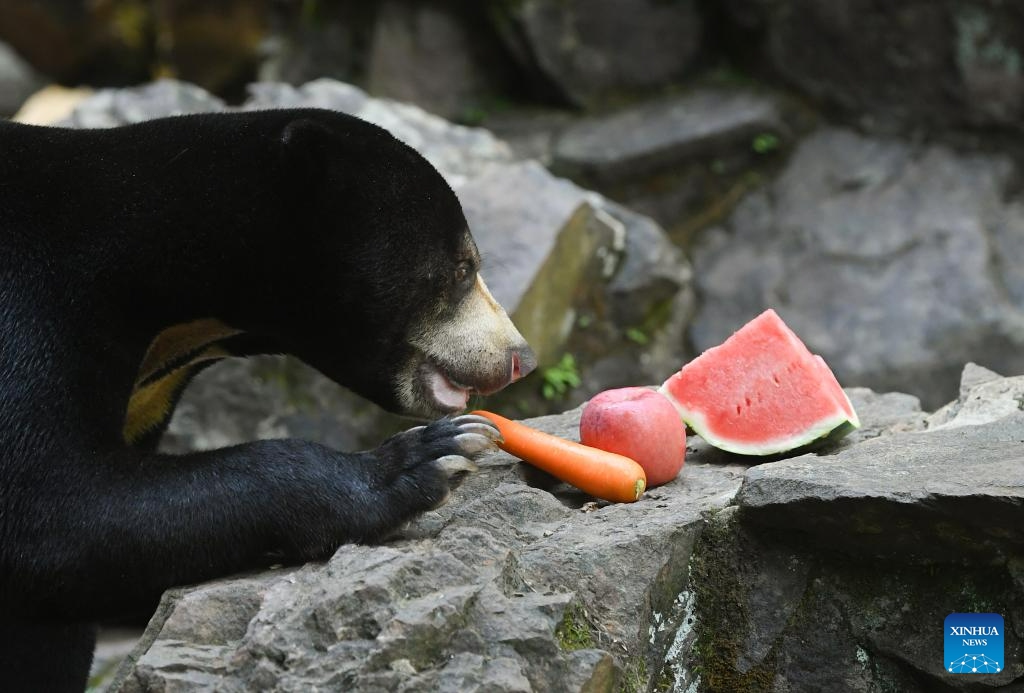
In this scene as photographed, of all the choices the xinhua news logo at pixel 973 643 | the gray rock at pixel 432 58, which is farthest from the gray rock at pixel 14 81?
the xinhua news logo at pixel 973 643

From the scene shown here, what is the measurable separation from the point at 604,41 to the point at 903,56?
236cm

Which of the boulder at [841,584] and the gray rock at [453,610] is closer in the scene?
the gray rock at [453,610]

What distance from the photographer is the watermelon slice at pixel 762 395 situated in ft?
13.0

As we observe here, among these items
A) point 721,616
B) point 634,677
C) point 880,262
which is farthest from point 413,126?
point 634,677

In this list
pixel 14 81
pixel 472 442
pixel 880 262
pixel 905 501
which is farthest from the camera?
pixel 14 81

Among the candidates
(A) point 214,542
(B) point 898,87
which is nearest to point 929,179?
(B) point 898,87

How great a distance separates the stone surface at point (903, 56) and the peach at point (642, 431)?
642 centimetres

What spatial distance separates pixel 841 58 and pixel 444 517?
24.3ft

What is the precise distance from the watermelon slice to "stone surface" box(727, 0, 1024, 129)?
5.85 meters

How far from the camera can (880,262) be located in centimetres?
895

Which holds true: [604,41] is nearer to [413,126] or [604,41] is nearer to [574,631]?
[413,126]

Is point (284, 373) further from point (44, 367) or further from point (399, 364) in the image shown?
point (44, 367)

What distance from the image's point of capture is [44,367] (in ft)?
10.5

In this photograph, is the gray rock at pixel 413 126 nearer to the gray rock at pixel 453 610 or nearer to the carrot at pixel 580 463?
the carrot at pixel 580 463
